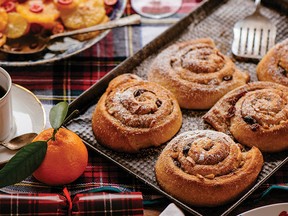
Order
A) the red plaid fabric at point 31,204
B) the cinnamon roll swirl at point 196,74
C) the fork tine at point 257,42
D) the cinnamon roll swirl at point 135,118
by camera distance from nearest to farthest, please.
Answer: the red plaid fabric at point 31,204 → the cinnamon roll swirl at point 135,118 → the cinnamon roll swirl at point 196,74 → the fork tine at point 257,42

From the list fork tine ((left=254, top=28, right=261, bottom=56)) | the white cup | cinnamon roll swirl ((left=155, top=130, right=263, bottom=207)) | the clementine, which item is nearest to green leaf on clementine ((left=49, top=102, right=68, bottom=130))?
the clementine

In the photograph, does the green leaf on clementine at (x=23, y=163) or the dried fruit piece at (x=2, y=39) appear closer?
the green leaf on clementine at (x=23, y=163)

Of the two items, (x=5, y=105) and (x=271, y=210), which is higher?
(x=5, y=105)

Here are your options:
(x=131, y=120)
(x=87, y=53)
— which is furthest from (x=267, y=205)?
(x=87, y=53)

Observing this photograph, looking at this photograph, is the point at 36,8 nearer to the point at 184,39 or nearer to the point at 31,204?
the point at 184,39

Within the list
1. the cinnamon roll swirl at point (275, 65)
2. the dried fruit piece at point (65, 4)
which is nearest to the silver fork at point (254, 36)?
the cinnamon roll swirl at point (275, 65)

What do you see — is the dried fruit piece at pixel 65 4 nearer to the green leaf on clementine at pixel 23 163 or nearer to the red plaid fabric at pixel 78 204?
the green leaf on clementine at pixel 23 163

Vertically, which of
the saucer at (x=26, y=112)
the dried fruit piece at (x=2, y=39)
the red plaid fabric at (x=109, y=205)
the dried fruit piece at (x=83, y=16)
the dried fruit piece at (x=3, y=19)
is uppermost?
the dried fruit piece at (x=3, y=19)

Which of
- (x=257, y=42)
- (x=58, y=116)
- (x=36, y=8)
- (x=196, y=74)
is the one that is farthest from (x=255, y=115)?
(x=36, y=8)

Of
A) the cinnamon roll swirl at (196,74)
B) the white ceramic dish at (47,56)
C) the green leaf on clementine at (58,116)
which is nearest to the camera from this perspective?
the green leaf on clementine at (58,116)
